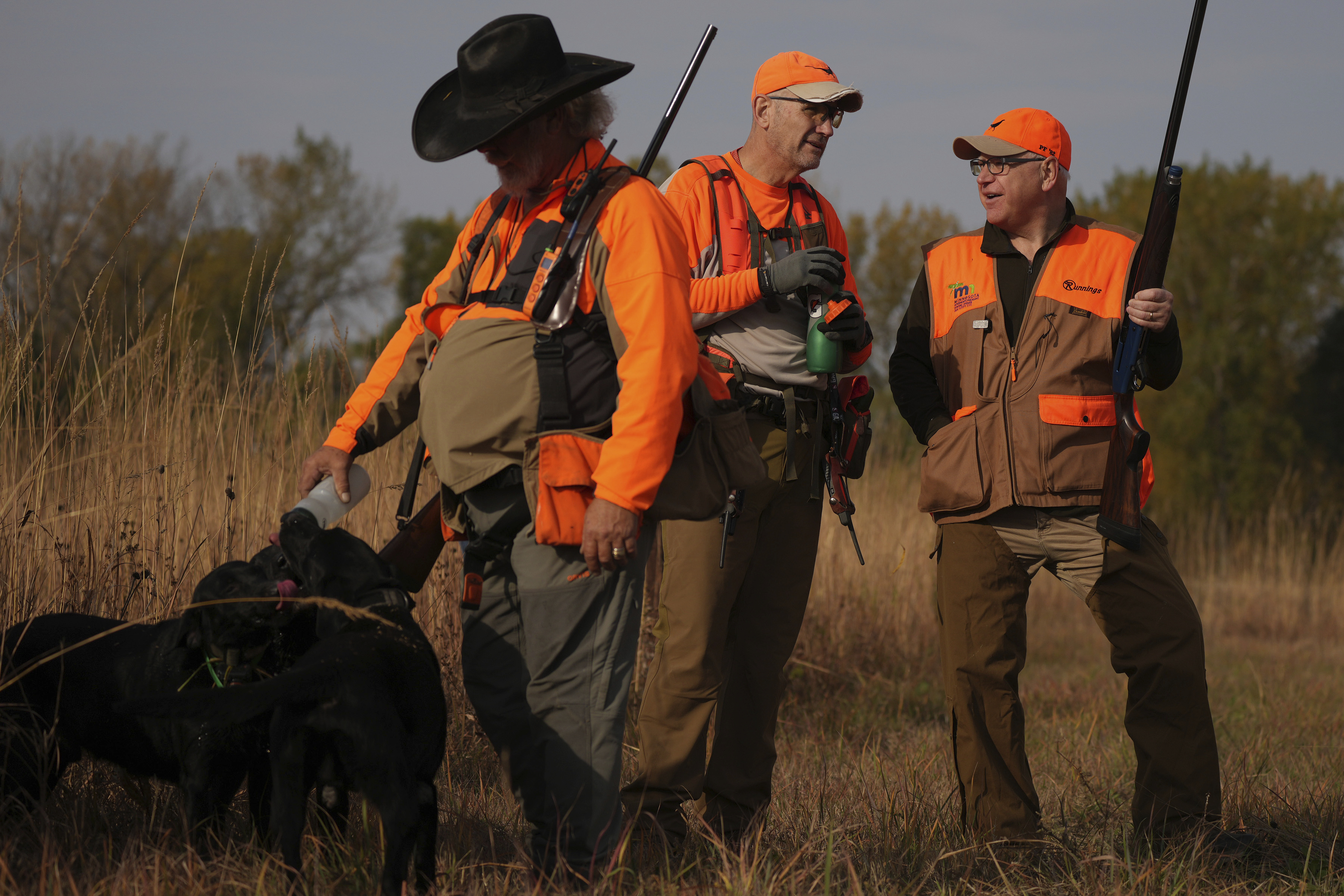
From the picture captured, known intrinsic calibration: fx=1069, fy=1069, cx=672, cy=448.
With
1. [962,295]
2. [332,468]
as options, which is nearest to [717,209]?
[962,295]

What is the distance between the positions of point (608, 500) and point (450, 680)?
2.37 metres

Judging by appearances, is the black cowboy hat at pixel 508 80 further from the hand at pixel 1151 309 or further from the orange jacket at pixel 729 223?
the hand at pixel 1151 309

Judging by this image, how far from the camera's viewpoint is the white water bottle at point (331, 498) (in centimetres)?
267

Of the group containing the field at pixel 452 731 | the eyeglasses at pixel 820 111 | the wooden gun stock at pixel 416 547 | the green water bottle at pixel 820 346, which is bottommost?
the field at pixel 452 731

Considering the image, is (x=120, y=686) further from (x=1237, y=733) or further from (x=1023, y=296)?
(x=1237, y=733)

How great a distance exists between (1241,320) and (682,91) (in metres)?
27.1

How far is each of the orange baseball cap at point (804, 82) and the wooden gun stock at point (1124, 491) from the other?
1331mm

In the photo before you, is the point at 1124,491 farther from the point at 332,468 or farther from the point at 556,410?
the point at 332,468

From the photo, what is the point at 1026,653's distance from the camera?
327 centimetres

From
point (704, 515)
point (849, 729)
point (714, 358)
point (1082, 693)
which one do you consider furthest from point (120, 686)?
point (1082, 693)

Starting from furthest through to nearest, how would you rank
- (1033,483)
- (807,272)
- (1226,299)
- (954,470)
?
(1226,299)
(954,470)
(1033,483)
(807,272)

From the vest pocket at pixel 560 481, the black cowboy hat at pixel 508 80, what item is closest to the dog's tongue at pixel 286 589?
the vest pocket at pixel 560 481

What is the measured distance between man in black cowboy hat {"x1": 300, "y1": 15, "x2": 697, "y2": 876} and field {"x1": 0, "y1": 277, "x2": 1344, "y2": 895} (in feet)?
1.12

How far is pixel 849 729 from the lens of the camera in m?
5.39
